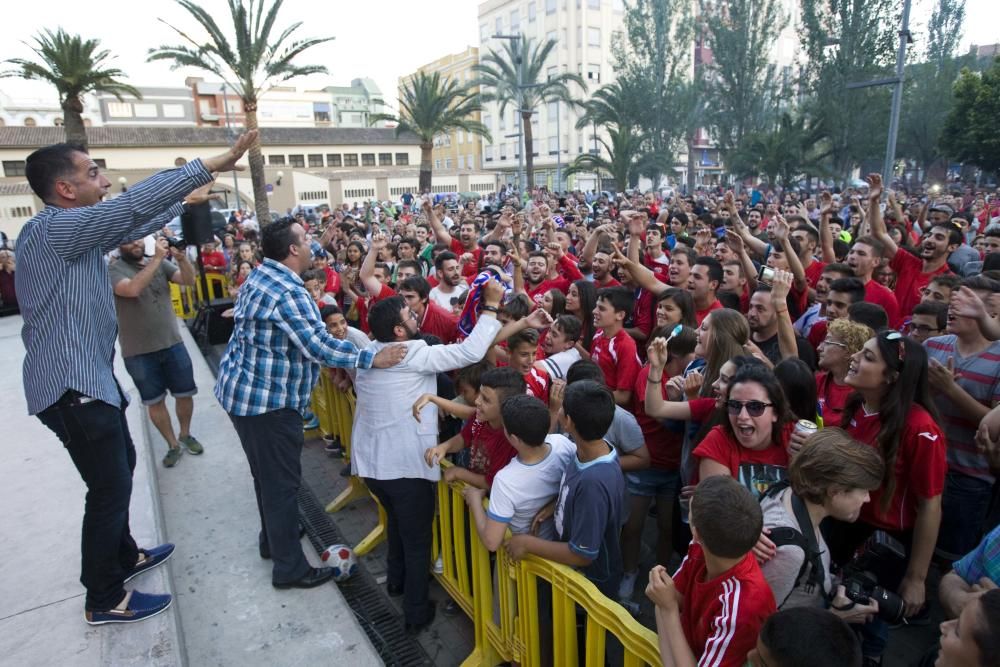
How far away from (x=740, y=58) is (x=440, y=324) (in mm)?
36058

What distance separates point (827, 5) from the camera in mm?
27641

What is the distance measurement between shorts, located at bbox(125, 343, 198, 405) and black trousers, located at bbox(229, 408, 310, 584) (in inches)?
85.0

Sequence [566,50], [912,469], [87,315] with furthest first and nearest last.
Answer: [566,50] → [87,315] → [912,469]

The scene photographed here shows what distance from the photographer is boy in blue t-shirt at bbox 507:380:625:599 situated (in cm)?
246

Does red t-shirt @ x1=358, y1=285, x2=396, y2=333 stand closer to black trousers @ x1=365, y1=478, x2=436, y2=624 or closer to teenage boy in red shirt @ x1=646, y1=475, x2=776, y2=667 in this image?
black trousers @ x1=365, y1=478, x2=436, y2=624

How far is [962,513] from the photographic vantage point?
3154mm

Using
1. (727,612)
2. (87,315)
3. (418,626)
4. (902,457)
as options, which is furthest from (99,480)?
(902,457)

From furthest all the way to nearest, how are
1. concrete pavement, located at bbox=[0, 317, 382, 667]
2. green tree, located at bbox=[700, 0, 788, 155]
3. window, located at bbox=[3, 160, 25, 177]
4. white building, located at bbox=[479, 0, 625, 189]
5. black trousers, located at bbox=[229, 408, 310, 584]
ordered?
white building, located at bbox=[479, 0, 625, 189]
window, located at bbox=[3, 160, 25, 177]
green tree, located at bbox=[700, 0, 788, 155]
black trousers, located at bbox=[229, 408, 310, 584]
concrete pavement, located at bbox=[0, 317, 382, 667]

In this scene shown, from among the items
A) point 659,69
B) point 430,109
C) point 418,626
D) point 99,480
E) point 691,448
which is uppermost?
point 659,69

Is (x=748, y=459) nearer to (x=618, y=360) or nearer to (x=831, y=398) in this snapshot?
(x=831, y=398)

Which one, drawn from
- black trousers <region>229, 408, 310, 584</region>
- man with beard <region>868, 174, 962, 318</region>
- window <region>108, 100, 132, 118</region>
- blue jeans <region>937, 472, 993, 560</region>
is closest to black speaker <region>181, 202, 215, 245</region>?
black trousers <region>229, 408, 310, 584</region>

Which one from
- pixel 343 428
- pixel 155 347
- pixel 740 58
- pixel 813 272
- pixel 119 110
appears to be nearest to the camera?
pixel 155 347

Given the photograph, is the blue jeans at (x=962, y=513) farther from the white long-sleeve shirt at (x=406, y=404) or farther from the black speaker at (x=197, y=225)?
the black speaker at (x=197, y=225)

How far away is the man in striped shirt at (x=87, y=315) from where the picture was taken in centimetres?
258
